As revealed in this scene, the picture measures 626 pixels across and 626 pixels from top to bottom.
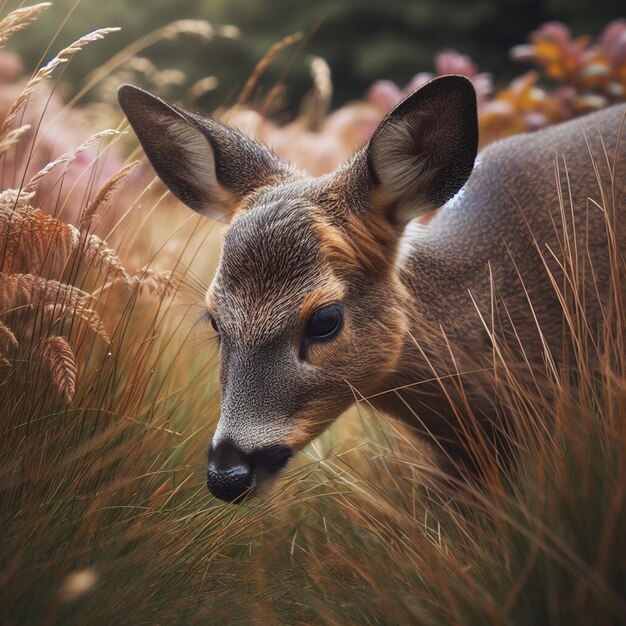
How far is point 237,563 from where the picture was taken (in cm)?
278

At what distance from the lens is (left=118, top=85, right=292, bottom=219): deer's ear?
11.2 ft

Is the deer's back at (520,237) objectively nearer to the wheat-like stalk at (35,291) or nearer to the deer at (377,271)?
the deer at (377,271)

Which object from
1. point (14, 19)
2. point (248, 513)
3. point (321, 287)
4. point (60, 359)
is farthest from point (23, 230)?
point (248, 513)

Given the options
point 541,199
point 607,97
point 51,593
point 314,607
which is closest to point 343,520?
point 314,607

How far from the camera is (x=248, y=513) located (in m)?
2.92

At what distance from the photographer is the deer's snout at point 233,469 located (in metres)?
2.59

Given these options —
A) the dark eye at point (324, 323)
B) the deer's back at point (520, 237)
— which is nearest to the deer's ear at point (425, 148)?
the deer's back at point (520, 237)

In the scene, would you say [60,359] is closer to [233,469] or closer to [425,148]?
[233,469]

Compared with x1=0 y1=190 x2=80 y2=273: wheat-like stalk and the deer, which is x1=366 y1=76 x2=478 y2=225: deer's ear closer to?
the deer

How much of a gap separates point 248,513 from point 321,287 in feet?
2.58

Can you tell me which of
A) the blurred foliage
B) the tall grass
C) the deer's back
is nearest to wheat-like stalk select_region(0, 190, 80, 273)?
the tall grass

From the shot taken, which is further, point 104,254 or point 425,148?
point 425,148

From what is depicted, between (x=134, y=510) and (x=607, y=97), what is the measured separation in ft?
19.2

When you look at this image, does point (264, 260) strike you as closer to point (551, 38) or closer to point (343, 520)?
point (343, 520)
